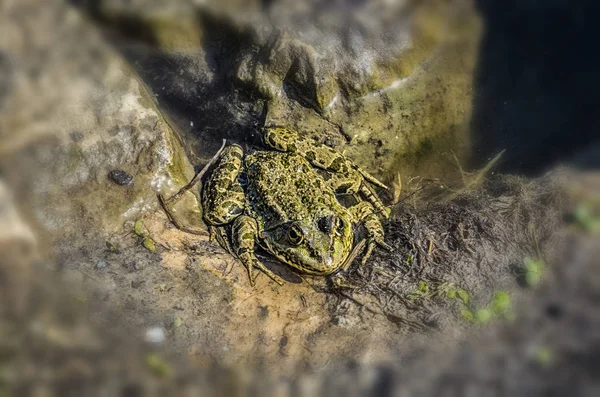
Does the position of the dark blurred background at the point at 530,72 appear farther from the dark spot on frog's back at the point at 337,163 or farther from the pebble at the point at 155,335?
the pebble at the point at 155,335

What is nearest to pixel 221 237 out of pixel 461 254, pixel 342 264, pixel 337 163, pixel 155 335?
pixel 342 264

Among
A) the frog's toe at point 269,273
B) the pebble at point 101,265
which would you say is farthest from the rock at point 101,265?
the frog's toe at point 269,273

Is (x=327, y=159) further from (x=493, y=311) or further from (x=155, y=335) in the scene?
(x=155, y=335)

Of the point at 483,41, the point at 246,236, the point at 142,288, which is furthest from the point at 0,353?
the point at 483,41

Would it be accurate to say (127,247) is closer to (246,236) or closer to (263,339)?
(246,236)

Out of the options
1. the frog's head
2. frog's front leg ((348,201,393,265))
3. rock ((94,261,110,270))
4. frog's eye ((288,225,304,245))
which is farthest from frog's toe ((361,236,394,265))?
rock ((94,261,110,270))

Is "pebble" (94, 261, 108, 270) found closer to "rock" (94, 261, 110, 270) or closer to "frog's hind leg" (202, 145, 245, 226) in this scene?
"rock" (94, 261, 110, 270)
